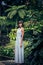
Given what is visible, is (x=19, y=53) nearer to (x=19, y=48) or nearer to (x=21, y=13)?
(x=19, y=48)

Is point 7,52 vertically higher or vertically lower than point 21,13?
lower

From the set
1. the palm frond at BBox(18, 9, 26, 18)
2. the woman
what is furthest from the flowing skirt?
the palm frond at BBox(18, 9, 26, 18)

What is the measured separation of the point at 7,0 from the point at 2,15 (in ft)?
2.87

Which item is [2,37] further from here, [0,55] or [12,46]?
[0,55]

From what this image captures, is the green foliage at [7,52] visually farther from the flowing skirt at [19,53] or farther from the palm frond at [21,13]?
the flowing skirt at [19,53]

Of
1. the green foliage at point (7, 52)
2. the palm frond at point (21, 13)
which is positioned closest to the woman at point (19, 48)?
the green foliage at point (7, 52)

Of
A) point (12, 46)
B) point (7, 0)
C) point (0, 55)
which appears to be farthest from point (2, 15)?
point (0, 55)

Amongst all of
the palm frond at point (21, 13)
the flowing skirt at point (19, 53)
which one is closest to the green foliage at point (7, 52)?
the palm frond at point (21, 13)

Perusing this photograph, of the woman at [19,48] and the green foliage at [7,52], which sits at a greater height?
the woman at [19,48]

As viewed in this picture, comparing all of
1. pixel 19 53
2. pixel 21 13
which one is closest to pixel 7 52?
pixel 21 13

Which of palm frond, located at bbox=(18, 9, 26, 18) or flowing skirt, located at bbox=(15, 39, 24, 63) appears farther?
palm frond, located at bbox=(18, 9, 26, 18)

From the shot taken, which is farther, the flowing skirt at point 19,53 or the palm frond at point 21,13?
the palm frond at point 21,13

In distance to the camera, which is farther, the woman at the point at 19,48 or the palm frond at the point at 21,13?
the palm frond at the point at 21,13

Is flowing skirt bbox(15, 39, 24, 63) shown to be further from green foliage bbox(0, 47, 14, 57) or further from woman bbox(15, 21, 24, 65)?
green foliage bbox(0, 47, 14, 57)
